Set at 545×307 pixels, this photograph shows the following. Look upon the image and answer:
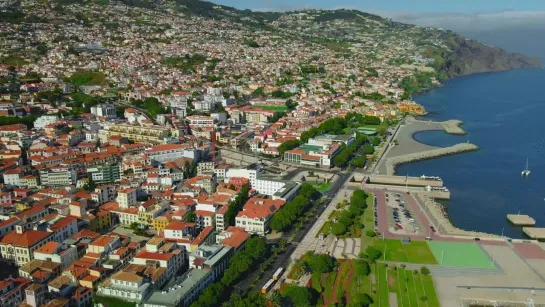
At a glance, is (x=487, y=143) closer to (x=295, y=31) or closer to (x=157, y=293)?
(x=157, y=293)

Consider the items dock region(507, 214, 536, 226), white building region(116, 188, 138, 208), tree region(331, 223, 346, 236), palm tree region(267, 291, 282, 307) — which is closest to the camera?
palm tree region(267, 291, 282, 307)

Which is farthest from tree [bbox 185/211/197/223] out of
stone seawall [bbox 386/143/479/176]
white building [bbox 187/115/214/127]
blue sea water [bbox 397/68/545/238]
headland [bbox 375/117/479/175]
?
white building [bbox 187/115/214/127]

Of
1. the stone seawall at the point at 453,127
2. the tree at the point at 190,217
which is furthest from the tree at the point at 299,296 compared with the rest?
the stone seawall at the point at 453,127

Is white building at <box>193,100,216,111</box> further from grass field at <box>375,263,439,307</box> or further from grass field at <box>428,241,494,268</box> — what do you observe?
grass field at <box>375,263,439,307</box>

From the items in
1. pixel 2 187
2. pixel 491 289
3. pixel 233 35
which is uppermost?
pixel 233 35

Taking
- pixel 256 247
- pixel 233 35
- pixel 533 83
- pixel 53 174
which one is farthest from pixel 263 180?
pixel 533 83

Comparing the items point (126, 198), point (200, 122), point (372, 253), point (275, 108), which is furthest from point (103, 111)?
point (372, 253)
